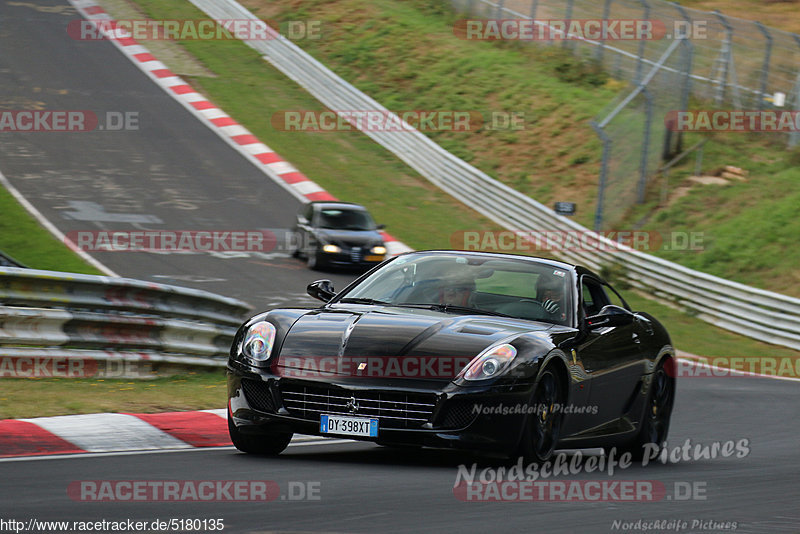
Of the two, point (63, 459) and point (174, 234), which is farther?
point (174, 234)

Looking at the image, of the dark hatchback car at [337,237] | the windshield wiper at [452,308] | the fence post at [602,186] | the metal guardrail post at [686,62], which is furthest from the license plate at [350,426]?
the metal guardrail post at [686,62]

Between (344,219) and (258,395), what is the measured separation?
15.2m

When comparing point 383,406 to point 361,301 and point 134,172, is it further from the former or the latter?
point 134,172

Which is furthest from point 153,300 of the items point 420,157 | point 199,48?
point 199,48

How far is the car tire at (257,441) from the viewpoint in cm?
716

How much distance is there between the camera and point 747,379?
1596cm

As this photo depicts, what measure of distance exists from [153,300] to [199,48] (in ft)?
86.9

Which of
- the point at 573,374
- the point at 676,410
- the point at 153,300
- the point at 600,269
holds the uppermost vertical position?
the point at 573,374

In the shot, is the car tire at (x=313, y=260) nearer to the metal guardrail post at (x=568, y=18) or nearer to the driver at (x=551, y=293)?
the driver at (x=551, y=293)

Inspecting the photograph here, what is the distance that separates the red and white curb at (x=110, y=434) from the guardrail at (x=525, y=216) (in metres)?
13.4

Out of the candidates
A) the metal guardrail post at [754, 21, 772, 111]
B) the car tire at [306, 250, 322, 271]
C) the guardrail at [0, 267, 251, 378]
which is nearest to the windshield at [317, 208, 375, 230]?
the car tire at [306, 250, 322, 271]

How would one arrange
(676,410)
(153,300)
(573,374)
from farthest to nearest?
(676,410) < (153,300) < (573,374)

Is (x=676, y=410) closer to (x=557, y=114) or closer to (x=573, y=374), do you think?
(x=573, y=374)

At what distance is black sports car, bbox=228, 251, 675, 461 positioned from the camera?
264 inches
